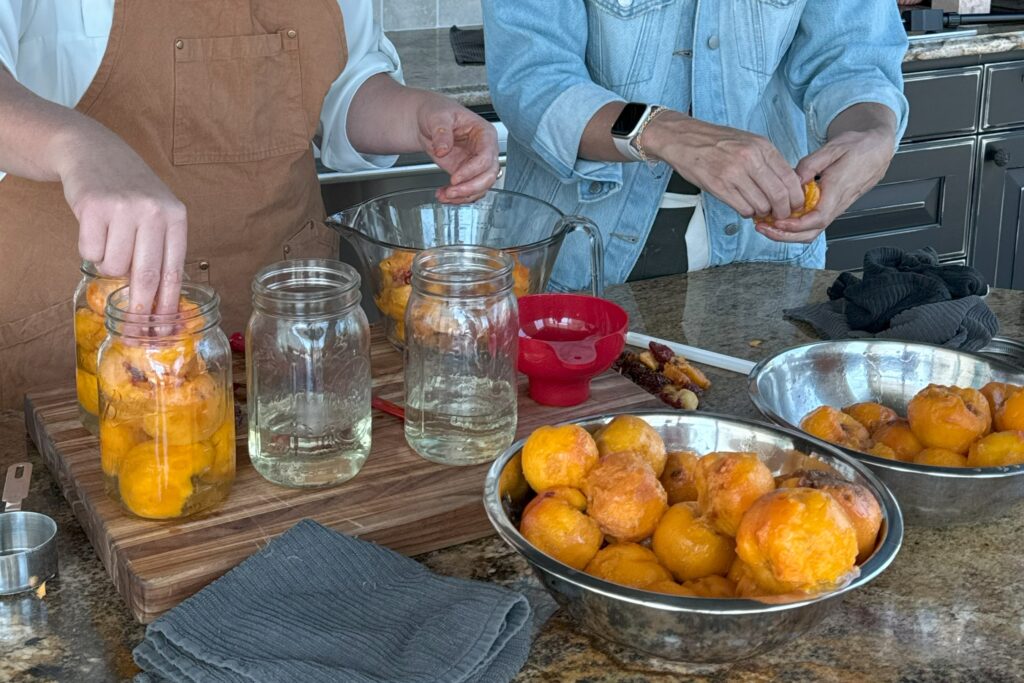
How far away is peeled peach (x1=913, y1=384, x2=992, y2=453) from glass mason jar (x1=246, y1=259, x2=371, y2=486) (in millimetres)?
507

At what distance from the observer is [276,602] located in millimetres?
884

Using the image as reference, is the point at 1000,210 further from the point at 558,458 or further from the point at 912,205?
the point at 558,458

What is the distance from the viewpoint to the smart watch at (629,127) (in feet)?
5.23

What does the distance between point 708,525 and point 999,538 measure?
352 millimetres

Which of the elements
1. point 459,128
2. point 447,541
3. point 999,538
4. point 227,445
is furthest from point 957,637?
point 459,128

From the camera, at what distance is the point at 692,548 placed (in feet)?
2.77

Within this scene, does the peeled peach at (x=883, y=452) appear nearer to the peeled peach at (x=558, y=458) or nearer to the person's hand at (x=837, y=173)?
the peeled peach at (x=558, y=458)

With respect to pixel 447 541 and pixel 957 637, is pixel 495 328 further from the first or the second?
pixel 957 637

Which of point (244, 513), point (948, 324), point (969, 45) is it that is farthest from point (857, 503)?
point (969, 45)

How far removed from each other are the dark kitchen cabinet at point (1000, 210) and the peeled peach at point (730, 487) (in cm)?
272

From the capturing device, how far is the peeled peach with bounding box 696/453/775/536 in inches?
32.7

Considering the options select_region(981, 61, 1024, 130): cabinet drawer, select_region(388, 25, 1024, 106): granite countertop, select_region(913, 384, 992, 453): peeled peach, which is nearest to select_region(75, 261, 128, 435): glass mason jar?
select_region(913, 384, 992, 453): peeled peach

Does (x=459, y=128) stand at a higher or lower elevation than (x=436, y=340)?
higher

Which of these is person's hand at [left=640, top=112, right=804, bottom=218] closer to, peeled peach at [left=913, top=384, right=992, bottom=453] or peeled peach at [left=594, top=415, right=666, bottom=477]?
peeled peach at [left=913, top=384, right=992, bottom=453]
